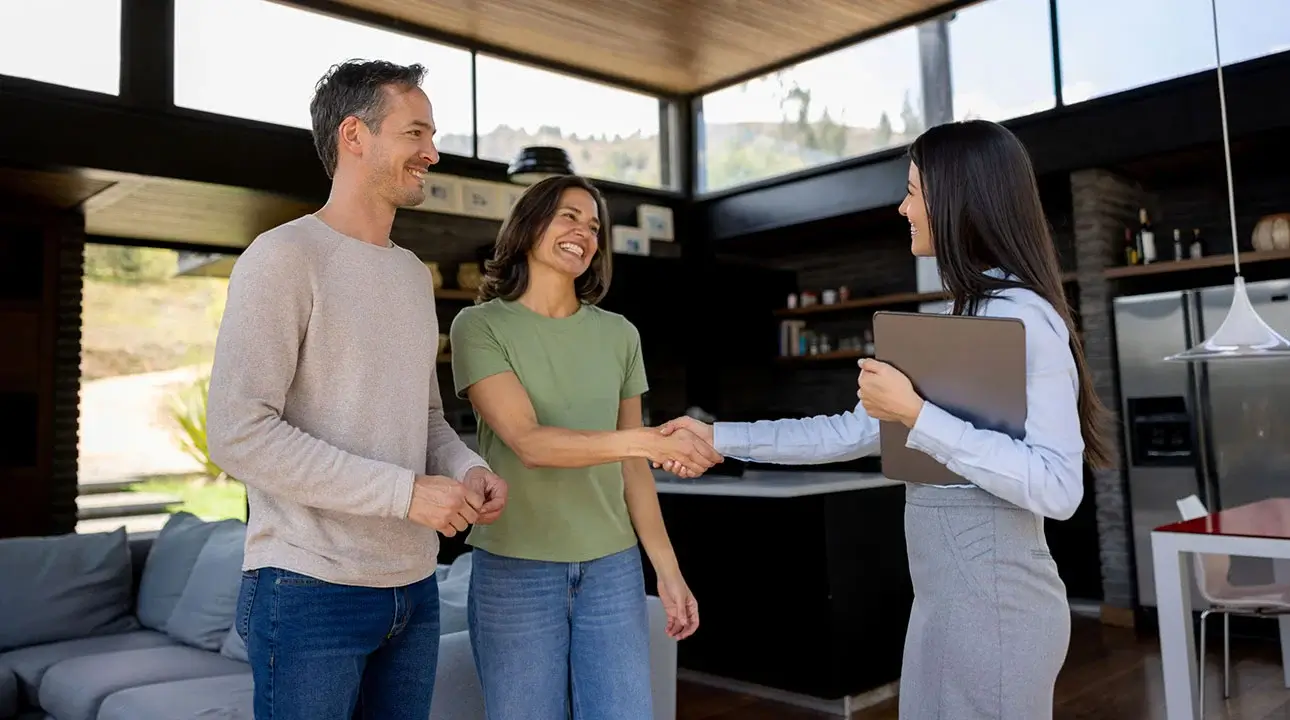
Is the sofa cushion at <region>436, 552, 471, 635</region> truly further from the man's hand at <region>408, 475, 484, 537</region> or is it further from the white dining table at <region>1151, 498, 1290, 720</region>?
the white dining table at <region>1151, 498, 1290, 720</region>

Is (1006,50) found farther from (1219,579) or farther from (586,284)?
(586,284)

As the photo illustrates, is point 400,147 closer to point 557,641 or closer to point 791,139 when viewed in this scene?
point 557,641

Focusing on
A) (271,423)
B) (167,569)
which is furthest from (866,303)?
(271,423)

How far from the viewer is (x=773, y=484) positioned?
4.37 m

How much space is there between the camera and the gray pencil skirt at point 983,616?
125 centimetres

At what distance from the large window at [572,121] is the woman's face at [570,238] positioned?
4645mm

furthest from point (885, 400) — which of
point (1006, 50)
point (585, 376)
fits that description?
point (1006, 50)

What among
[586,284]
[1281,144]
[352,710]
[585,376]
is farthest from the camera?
[1281,144]

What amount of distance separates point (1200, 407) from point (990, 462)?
457cm

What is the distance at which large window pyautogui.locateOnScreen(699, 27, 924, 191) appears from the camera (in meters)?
6.19

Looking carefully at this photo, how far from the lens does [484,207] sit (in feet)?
20.1

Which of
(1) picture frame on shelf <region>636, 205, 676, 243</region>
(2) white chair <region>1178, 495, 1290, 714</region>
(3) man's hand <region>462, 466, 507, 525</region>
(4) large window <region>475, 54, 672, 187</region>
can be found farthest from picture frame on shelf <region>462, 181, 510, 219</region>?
(3) man's hand <region>462, 466, 507, 525</region>

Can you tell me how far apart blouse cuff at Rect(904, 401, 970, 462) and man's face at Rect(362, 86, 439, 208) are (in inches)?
31.6

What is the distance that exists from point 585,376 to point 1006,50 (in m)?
4.89
